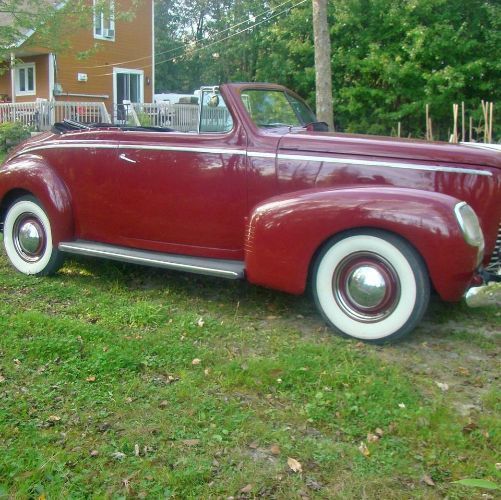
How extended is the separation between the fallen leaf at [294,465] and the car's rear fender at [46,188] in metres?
3.32

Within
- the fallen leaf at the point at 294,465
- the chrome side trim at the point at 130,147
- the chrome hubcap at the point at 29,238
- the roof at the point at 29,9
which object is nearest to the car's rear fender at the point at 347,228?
the chrome side trim at the point at 130,147

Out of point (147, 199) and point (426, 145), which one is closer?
point (426, 145)

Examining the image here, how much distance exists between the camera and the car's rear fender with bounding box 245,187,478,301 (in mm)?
3764

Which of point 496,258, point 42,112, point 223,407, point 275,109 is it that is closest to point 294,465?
point 223,407

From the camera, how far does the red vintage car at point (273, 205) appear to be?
12.8 feet

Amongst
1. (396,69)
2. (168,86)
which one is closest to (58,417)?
(396,69)

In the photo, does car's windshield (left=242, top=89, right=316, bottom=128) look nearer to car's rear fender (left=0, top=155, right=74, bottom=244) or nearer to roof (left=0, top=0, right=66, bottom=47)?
car's rear fender (left=0, top=155, right=74, bottom=244)

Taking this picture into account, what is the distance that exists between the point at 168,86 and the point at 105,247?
139ft

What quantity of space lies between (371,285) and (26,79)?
2309 cm

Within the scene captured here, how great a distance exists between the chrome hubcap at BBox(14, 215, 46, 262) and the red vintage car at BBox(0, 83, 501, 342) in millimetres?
12

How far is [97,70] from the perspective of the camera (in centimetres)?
2498

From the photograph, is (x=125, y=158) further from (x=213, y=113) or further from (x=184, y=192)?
(x=213, y=113)

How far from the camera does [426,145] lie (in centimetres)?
420

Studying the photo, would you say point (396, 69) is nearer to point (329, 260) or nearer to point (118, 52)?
point (118, 52)
